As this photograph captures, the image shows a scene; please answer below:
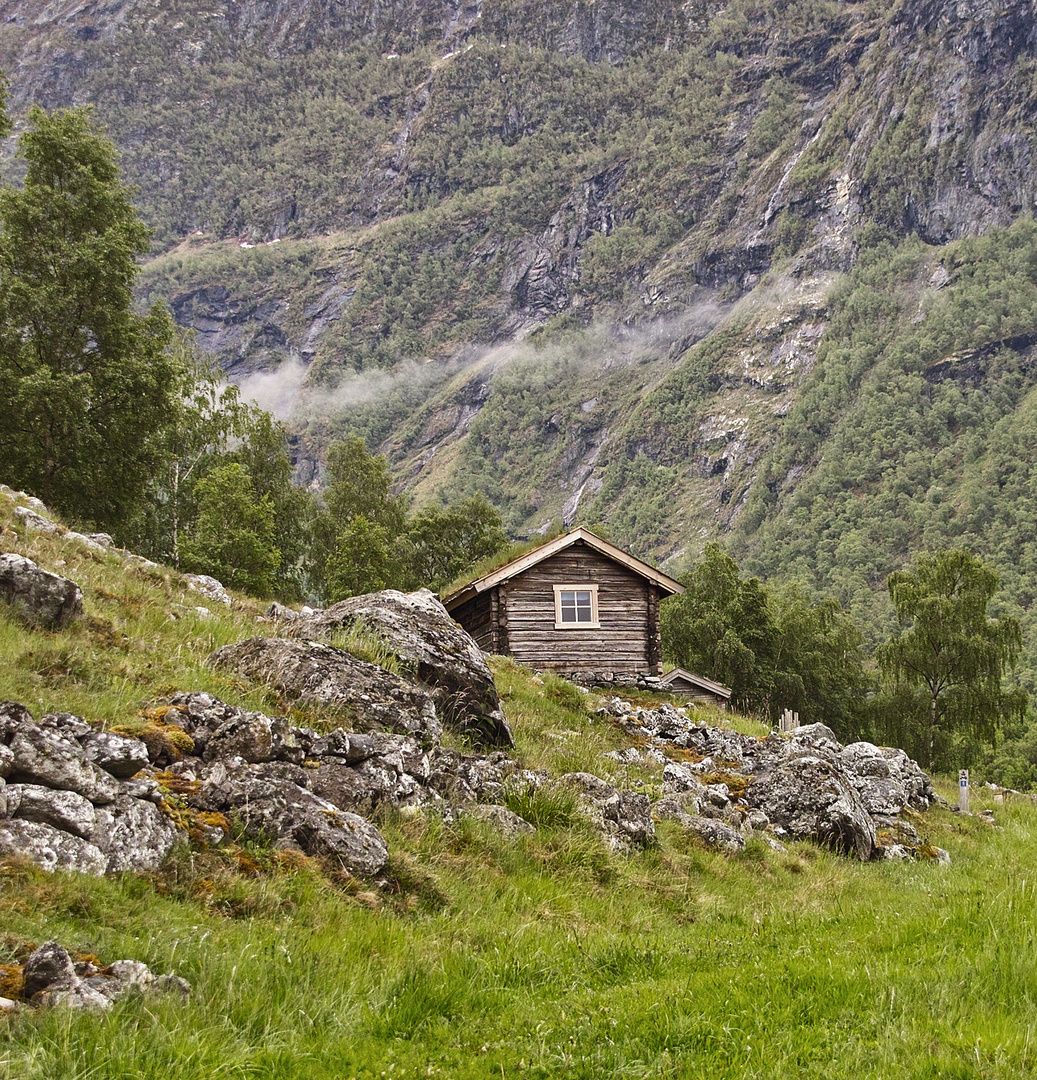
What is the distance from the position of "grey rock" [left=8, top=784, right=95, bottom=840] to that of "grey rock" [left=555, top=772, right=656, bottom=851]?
5534 mm

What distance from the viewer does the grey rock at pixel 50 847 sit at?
5.76 m

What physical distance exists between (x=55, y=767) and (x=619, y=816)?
6370 millimetres

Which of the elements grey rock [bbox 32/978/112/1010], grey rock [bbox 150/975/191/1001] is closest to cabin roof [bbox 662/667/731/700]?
grey rock [bbox 150/975/191/1001]

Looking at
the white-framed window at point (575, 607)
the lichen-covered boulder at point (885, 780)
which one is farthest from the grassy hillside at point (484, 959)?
the white-framed window at point (575, 607)

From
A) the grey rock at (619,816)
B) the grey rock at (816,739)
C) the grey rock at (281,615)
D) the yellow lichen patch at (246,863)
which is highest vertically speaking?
the grey rock at (281,615)

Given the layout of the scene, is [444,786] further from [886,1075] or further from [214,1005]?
[886,1075]

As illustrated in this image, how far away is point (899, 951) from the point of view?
23.0 feet

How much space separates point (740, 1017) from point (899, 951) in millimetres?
2019

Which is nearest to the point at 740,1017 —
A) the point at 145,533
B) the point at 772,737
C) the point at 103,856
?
the point at 103,856

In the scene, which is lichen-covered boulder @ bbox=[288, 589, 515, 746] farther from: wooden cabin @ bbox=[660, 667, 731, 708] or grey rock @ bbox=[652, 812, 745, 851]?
wooden cabin @ bbox=[660, 667, 731, 708]

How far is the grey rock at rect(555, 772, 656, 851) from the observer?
33.3ft

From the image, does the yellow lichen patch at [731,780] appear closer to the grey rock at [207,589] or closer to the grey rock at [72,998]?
the grey rock at [207,589]

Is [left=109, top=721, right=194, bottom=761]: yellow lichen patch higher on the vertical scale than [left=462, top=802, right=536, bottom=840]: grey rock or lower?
higher

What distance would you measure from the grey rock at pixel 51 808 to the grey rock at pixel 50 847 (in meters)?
0.05
